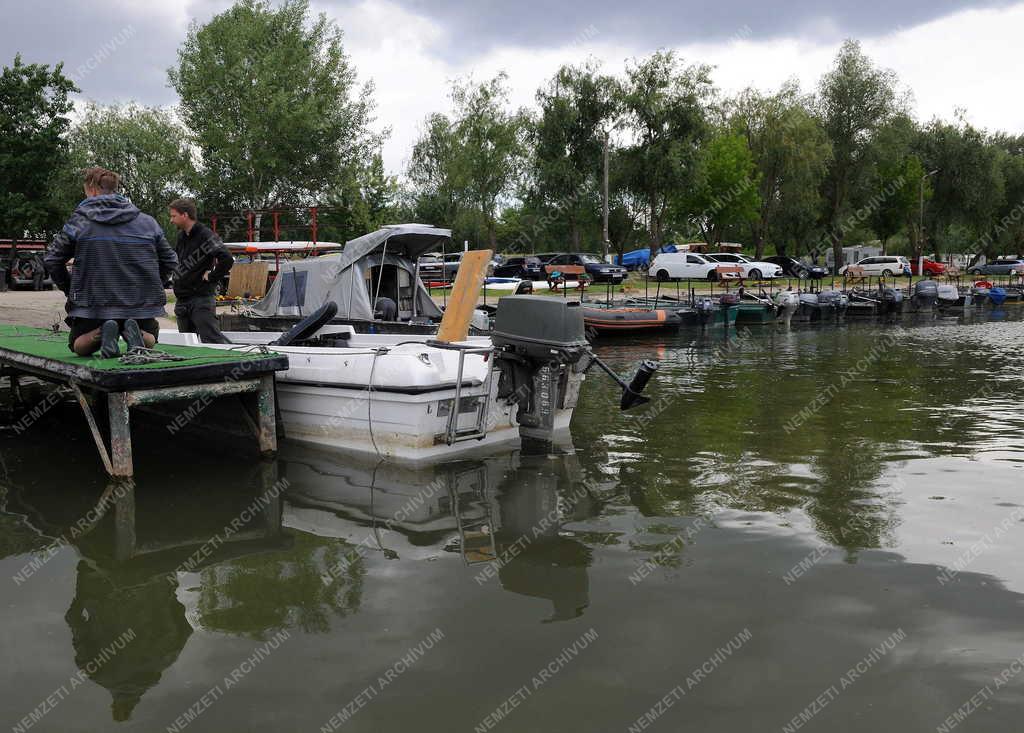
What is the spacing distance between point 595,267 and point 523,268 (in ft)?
12.9

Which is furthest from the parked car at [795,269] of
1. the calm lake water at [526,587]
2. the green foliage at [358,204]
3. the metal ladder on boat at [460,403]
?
the metal ladder on boat at [460,403]

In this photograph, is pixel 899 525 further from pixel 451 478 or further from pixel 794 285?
pixel 794 285

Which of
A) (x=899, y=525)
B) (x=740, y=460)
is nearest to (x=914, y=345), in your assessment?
(x=740, y=460)

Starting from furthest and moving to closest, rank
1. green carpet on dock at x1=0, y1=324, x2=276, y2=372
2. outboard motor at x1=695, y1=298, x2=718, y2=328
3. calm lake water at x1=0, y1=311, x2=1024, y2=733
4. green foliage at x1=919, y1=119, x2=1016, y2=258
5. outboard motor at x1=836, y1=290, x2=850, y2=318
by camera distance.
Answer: green foliage at x1=919, y1=119, x2=1016, y2=258, outboard motor at x1=836, y1=290, x2=850, y2=318, outboard motor at x1=695, y1=298, x2=718, y2=328, green carpet on dock at x1=0, y1=324, x2=276, y2=372, calm lake water at x1=0, y1=311, x2=1024, y2=733

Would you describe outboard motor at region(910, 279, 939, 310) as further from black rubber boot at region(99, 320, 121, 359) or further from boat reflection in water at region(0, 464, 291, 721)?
black rubber boot at region(99, 320, 121, 359)

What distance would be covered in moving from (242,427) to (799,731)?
21.3 feet

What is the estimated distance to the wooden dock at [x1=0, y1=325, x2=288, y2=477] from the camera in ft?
22.6

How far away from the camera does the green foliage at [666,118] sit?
39.3m

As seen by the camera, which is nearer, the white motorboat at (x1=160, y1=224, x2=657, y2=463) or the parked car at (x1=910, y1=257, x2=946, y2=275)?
the white motorboat at (x1=160, y1=224, x2=657, y2=463)

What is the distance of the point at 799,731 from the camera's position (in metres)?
3.49

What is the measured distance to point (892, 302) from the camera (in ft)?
Result: 108

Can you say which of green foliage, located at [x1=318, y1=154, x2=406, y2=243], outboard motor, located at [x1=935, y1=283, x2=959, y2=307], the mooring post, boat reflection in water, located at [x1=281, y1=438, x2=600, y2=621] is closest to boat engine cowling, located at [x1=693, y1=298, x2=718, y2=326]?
outboard motor, located at [x1=935, y1=283, x2=959, y2=307]

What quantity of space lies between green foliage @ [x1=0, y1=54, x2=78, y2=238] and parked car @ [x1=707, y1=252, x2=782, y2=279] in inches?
1146

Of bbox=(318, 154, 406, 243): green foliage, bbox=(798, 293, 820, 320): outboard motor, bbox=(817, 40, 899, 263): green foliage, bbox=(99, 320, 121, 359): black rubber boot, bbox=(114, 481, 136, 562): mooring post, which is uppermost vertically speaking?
bbox=(817, 40, 899, 263): green foliage
